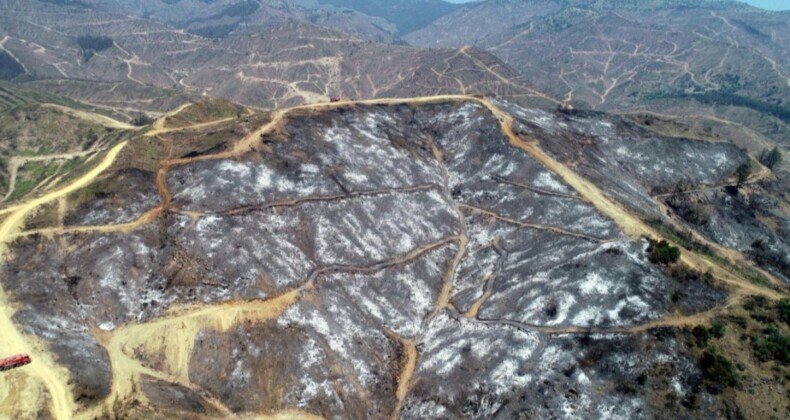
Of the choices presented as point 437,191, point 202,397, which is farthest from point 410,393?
point 437,191

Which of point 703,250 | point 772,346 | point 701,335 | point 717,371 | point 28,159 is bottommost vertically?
point 28,159

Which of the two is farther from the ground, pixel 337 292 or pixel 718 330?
pixel 718 330

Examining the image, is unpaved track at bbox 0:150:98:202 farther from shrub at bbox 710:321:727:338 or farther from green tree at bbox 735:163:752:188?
green tree at bbox 735:163:752:188

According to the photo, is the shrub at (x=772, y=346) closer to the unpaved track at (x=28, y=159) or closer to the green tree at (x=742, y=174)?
the green tree at (x=742, y=174)

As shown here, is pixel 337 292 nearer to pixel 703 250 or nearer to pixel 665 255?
pixel 665 255

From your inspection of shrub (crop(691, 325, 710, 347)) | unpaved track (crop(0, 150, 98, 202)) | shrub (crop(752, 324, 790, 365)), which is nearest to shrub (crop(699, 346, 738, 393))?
shrub (crop(691, 325, 710, 347))

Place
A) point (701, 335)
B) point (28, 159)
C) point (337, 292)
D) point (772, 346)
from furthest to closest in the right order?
point (28, 159), point (337, 292), point (701, 335), point (772, 346)

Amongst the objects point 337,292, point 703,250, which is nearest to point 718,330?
point 703,250

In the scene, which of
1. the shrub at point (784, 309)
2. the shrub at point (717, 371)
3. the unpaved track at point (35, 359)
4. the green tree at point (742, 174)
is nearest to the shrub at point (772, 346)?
the shrub at point (784, 309)
